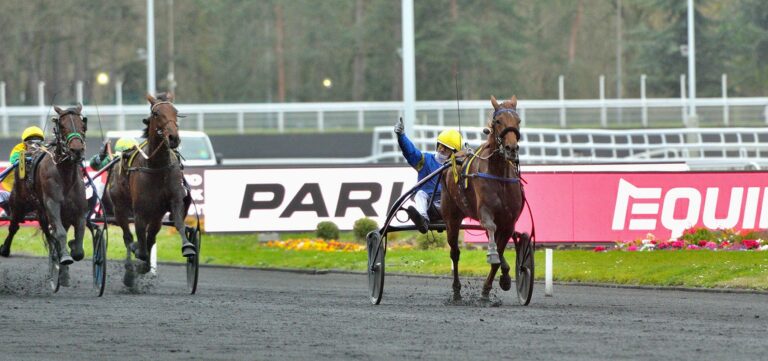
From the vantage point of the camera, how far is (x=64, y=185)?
15.8 metres

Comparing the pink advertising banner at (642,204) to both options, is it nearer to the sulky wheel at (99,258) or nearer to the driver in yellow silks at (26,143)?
the sulky wheel at (99,258)

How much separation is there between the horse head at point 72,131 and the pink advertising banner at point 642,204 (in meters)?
6.62

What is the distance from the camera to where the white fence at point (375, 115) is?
46.7 metres

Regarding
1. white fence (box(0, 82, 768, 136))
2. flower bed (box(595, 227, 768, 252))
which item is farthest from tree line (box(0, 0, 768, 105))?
flower bed (box(595, 227, 768, 252))

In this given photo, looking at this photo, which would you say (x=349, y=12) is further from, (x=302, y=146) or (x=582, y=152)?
(x=582, y=152)

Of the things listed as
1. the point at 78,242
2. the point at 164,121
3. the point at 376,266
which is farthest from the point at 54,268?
the point at 376,266

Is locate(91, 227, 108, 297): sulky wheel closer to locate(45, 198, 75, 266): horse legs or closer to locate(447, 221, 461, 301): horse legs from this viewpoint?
locate(45, 198, 75, 266): horse legs

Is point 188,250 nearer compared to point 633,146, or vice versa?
point 188,250

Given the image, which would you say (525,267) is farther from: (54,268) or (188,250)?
(54,268)

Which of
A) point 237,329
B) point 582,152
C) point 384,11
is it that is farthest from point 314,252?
point 384,11

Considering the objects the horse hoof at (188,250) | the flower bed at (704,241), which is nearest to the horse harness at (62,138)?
the horse hoof at (188,250)

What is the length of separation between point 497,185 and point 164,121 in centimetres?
330

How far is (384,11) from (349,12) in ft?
24.2

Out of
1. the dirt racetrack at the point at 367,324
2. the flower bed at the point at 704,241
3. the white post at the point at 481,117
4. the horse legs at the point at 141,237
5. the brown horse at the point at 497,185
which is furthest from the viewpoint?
the white post at the point at 481,117
